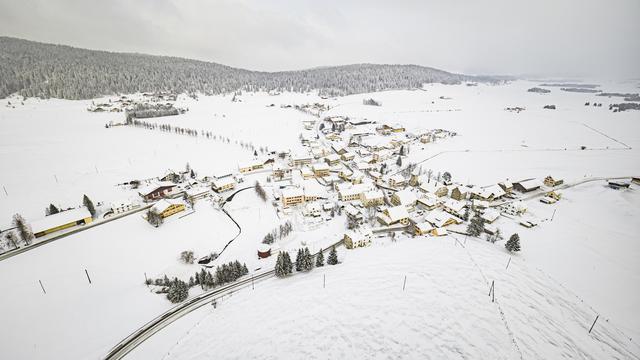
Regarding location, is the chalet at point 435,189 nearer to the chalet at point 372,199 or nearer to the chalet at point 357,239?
the chalet at point 372,199

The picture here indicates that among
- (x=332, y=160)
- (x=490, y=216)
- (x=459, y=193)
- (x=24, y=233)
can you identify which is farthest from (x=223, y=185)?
(x=490, y=216)

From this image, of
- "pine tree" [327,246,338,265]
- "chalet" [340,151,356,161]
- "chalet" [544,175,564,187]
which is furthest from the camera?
"chalet" [340,151,356,161]

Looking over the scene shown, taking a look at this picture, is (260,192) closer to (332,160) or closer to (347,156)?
(332,160)

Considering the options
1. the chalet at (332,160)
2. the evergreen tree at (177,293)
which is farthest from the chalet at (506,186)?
the evergreen tree at (177,293)

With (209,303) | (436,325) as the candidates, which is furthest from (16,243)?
(436,325)

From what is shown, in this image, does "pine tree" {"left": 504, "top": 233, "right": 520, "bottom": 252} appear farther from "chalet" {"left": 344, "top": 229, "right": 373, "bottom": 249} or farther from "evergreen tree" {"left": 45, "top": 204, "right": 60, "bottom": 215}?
"evergreen tree" {"left": 45, "top": 204, "right": 60, "bottom": 215}

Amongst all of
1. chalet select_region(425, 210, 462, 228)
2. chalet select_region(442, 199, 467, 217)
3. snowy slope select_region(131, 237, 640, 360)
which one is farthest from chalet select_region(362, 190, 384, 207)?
snowy slope select_region(131, 237, 640, 360)
